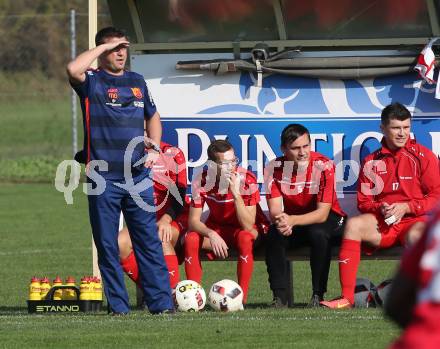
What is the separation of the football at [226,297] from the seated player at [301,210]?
0.42 metres

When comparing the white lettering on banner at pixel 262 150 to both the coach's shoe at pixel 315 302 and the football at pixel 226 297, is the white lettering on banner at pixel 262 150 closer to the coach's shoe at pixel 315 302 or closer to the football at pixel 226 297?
the coach's shoe at pixel 315 302

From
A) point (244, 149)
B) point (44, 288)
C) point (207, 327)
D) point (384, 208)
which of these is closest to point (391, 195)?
point (384, 208)

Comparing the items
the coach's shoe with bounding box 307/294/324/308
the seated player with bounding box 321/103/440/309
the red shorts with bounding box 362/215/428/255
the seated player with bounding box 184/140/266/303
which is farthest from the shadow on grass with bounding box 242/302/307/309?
the red shorts with bounding box 362/215/428/255

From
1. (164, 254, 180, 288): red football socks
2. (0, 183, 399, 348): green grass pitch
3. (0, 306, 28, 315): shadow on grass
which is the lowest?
(0, 183, 399, 348): green grass pitch

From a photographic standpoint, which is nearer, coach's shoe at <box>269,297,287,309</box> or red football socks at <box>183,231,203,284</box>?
coach's shoe at <box>269,297,287,309</box>

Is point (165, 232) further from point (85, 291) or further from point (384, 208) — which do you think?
point (384, 208)

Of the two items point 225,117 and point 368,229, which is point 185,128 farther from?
point 368,229

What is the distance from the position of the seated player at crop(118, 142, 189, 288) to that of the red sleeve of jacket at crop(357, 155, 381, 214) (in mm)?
1388

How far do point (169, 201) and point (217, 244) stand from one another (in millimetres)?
809

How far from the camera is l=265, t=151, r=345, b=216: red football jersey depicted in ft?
29.2

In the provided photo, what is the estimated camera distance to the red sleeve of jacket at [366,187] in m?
8.83

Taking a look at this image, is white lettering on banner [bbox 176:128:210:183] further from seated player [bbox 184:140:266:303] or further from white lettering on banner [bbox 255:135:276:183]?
seated player [bbox 184:140:266:303]

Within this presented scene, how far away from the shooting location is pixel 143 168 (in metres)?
7.84

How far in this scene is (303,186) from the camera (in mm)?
8961
